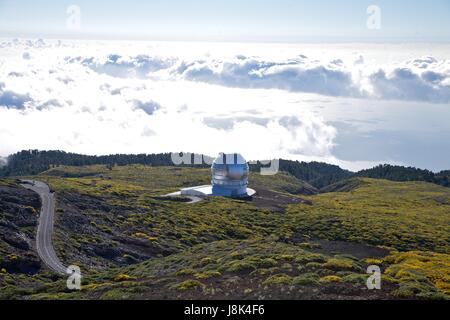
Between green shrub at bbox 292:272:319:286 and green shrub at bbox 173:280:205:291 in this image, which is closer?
green shrub at bbox 292:272:319:286

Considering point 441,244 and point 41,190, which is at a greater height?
point 41,190

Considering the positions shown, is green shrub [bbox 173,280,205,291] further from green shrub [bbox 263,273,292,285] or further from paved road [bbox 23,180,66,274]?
paved road [bbox 23,180,66,274]

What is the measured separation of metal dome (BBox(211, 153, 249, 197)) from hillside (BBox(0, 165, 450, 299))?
4509mm

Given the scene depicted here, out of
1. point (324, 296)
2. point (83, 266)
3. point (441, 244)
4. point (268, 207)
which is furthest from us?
point (268, 207)

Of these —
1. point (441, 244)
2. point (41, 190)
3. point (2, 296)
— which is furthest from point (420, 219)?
point (2, 296)

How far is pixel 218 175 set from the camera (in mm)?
93000

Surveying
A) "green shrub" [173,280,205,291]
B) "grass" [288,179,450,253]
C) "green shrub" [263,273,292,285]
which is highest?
"green shrub" [263,273,292,285]

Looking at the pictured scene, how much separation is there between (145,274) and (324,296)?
16378 millimetres

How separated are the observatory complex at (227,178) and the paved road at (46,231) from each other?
29.5 meters

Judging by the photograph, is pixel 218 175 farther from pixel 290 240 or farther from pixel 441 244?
pixel 441 244

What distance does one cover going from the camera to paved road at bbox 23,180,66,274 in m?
43.8

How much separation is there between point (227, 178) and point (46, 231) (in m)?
45.3

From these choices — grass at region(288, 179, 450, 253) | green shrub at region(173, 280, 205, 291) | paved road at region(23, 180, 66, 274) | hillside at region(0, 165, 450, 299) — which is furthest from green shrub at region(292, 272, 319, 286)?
grass at region(288, 179, 450, 253)
